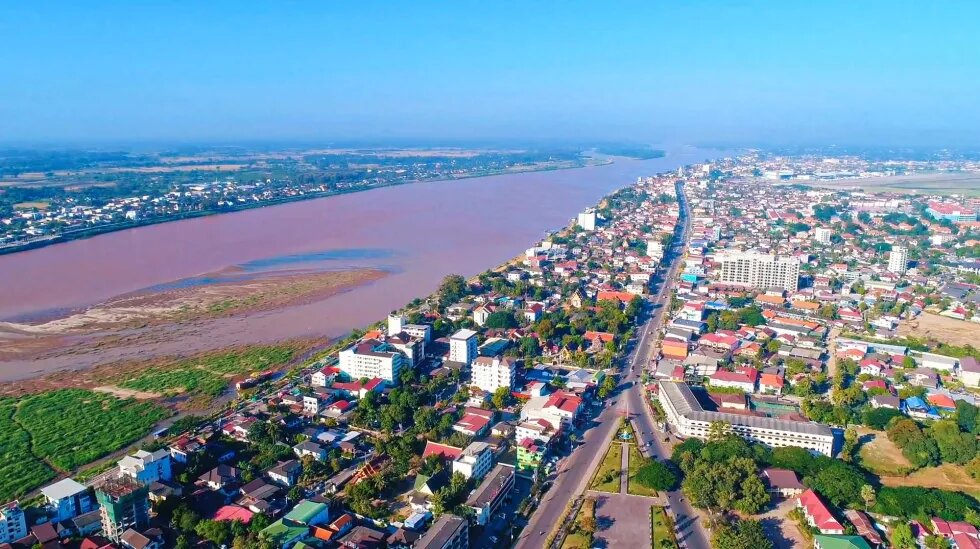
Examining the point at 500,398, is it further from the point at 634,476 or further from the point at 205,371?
the point at 205,371

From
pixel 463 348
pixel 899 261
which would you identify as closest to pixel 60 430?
pixel 463 348

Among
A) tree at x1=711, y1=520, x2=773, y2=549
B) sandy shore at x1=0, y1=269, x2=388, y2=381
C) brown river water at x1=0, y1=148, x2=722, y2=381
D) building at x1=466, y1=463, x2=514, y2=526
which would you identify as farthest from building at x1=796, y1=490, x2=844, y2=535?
sandy shore at x1=0, y1=269, x2=388, y2=381

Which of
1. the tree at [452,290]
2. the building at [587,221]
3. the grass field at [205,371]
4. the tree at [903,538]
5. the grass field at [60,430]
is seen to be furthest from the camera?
the building at [587,221]

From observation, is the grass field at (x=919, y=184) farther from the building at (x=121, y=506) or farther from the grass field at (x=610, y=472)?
the building at (x=121, y=506)

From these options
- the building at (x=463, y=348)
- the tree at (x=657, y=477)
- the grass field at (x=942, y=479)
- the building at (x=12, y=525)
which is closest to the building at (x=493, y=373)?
the building at (x=463, y=348)

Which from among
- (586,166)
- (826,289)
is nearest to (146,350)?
(826,289)

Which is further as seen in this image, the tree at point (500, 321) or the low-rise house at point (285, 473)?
the tree at point (500, 321)
